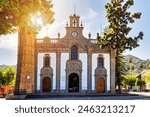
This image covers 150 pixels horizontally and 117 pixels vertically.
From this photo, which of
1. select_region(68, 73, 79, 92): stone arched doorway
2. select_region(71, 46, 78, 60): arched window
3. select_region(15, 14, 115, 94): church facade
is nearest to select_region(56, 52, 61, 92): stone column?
select_region(15, 14, 115, 94): church facade

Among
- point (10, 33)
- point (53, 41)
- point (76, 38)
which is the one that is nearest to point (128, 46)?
point (76, 38)

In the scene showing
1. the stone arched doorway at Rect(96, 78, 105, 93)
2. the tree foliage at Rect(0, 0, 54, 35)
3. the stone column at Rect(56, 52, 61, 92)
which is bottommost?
the stone arched doorway at Rect(96, 78, 105, 93)

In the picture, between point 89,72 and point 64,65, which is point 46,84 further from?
point 89,72

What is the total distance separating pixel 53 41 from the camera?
41375mm

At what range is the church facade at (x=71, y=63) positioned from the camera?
40250 mm

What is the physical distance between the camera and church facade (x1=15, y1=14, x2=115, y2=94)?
40.2 metres

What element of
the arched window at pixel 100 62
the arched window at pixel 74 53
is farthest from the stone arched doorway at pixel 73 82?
the arched window at pixel 100 62

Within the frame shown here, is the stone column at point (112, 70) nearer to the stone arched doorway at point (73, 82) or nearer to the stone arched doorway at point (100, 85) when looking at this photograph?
the stone arched doorway at point (100, 85)

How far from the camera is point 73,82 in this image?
133 feet

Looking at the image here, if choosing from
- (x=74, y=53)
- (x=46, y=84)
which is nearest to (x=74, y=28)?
(x=74, y=53)

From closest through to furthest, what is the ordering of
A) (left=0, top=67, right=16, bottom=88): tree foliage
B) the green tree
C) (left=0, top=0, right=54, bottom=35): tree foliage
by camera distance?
(left=0, top=0, right=54, bottom=35): tree foliage → the green tree → (left=0, top=67, right=16, bottom=88): tree foliage

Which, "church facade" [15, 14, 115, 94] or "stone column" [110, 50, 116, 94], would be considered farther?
"stone column" [110, 50, 116, 94]

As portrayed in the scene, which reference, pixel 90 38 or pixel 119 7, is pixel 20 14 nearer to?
pixel 119 7

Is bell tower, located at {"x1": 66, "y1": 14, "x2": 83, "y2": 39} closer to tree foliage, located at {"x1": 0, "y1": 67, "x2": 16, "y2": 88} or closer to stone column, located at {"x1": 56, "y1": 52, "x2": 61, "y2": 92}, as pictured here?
stone column, located at {"x1": 56, "y1": 52, "x2": 61, "y2": 92}
